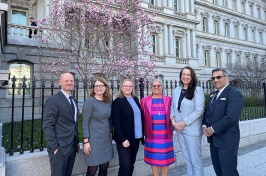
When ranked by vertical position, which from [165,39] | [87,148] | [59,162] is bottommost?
[59,162]

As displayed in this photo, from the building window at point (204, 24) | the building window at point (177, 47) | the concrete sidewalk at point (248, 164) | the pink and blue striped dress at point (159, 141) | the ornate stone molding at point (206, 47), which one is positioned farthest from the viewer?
the building window at point (204, 24)

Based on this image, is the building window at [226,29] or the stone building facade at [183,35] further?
the building window at [226,29]

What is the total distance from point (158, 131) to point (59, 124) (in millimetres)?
1718

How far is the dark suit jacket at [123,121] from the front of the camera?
3396 millimetres

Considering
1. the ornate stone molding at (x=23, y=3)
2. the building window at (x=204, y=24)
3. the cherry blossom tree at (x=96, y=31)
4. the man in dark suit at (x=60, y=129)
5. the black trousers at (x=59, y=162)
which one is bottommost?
the black trousers at (x=59, y=162)

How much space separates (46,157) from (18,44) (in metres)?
11.0

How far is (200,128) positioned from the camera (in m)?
3.67

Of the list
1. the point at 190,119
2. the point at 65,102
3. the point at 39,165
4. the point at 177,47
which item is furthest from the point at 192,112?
the point at 177,47

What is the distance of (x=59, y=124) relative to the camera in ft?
9.41

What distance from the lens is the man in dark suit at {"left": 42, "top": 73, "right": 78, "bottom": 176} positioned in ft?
8.97

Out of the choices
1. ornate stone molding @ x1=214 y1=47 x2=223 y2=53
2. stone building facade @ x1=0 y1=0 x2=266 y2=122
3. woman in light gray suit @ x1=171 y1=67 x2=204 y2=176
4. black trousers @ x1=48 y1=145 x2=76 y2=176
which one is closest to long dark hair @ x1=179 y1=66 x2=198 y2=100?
woman in light gray suit @ x1=171 y1=67 x2=204 y2=176

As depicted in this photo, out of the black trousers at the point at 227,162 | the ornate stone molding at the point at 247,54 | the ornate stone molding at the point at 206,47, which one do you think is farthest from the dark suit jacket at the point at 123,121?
the ornate stone molding at the point at 247,54

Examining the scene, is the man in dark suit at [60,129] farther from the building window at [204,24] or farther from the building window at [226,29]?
the building window at [226,29]

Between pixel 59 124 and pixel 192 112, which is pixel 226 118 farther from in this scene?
pixel 59 124
